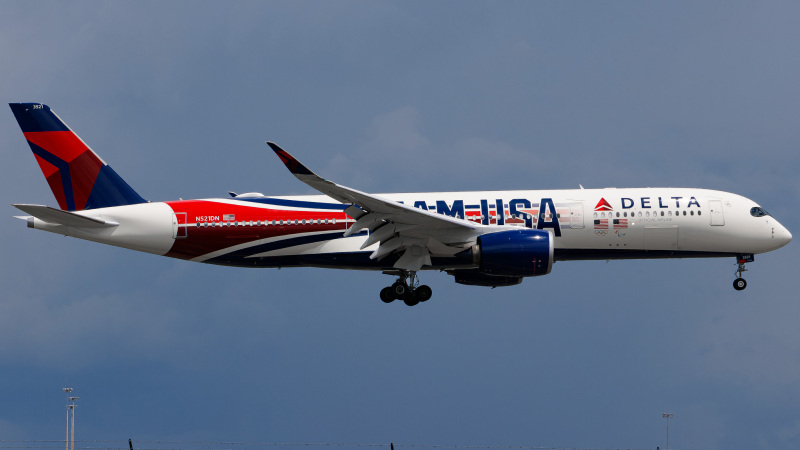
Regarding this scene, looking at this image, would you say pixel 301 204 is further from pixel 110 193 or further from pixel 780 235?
pixel 780 235

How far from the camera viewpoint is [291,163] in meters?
37.0

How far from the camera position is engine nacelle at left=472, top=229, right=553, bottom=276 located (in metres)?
40.7

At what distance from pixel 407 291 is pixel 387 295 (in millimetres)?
827

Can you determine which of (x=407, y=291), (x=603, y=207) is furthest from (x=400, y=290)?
(x=603, y=207)

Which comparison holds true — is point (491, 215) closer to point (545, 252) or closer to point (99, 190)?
point (545, 252)

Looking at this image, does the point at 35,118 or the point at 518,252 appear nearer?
the point at 518,252

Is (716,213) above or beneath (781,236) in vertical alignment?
above

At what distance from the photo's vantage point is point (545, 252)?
40719mm

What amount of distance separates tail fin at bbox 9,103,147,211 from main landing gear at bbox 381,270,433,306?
419 inches

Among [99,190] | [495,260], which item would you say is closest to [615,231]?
[495,260]

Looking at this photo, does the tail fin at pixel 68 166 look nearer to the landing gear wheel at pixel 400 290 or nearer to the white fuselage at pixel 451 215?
the white fuselage at pixel 451 215

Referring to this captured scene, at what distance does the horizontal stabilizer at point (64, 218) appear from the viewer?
136 feet

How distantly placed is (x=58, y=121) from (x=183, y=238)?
7.87 m

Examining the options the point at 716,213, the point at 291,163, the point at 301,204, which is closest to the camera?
the point at 291,163
